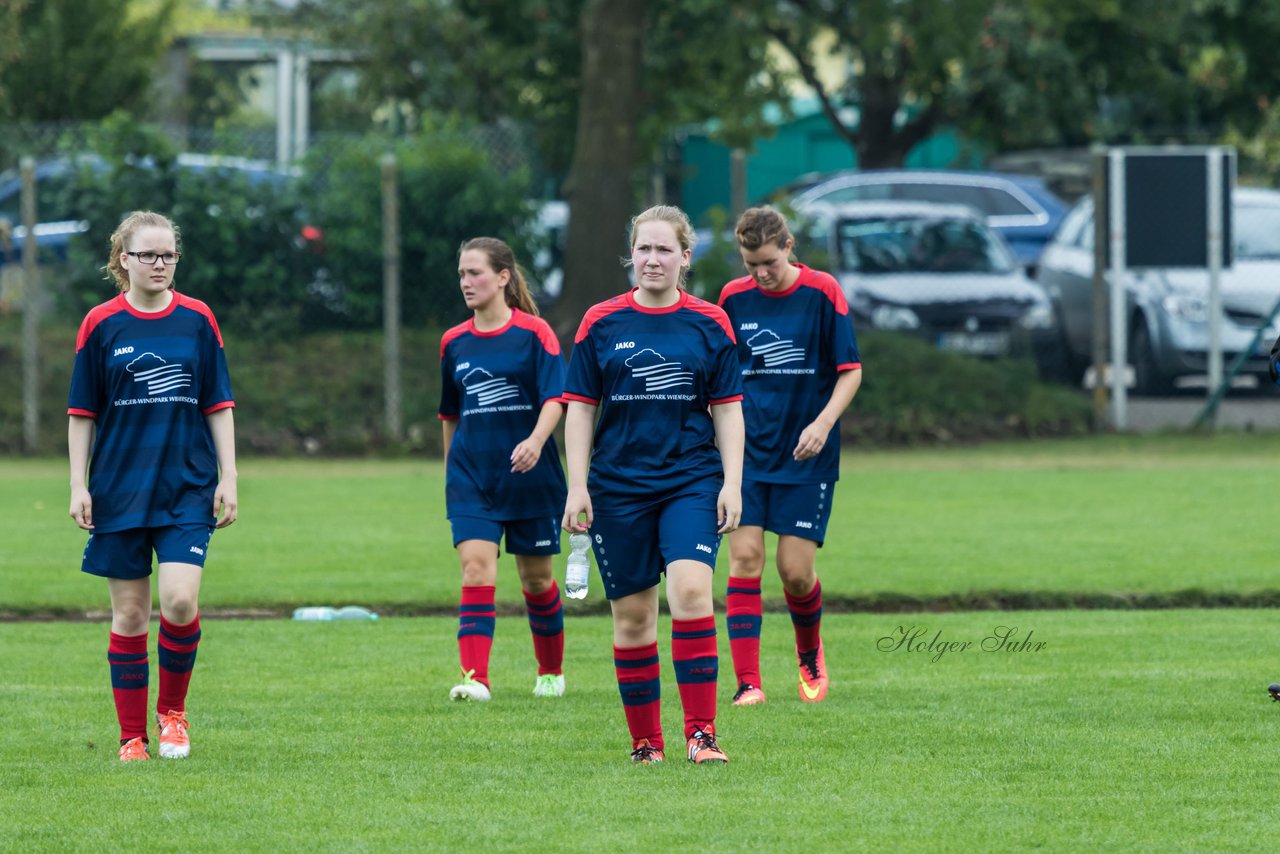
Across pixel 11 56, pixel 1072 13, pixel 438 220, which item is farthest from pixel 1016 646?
pixel 11 56

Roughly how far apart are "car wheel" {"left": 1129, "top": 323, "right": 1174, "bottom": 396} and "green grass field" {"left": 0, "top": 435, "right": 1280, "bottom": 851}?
6.63 meters

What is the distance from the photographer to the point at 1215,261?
1884 centimetres

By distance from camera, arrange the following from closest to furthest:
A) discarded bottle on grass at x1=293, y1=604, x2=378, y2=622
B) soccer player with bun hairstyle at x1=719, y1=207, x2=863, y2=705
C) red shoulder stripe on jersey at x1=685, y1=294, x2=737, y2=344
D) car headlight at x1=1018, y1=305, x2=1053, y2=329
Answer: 1. red shoulder stripe on jersey at x1=685, y1=294, x2=737, y2=344
2. soccer player with bun hairstyle at x1=719, y1=207, x2=863, y2=705
3. discarded bottle on grass at x1=293, y1=604, x2=378, y2=622
4. car headlight at x1=1018, y1=305, x2=1053, y2=329

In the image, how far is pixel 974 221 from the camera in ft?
69.8

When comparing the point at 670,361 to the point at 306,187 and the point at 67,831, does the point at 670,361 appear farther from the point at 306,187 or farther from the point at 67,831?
the point at 306,187

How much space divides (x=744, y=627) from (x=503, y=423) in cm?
125

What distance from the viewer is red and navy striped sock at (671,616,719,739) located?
6492mm

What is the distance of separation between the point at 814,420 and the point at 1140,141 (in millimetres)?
24698

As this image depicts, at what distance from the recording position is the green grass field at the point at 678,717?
225 inches

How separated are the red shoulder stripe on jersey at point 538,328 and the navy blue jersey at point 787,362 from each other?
0.70m

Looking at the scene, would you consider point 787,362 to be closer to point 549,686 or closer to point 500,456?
point 500,456

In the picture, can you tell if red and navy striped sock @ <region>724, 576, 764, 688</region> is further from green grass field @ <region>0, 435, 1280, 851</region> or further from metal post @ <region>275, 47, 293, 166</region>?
metal post @ <region>275, 47, 293, 166</region>

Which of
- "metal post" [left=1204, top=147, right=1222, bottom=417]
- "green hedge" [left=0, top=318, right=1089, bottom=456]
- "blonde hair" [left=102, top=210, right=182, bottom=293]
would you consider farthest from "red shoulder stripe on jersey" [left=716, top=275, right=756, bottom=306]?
"metal post" [left=1204, top=147, right=1222, bottom=417]

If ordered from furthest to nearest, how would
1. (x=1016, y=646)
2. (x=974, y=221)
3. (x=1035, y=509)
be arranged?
(x=974, y=221) → (x=1035, y=509) → (x=1016, y=646)
